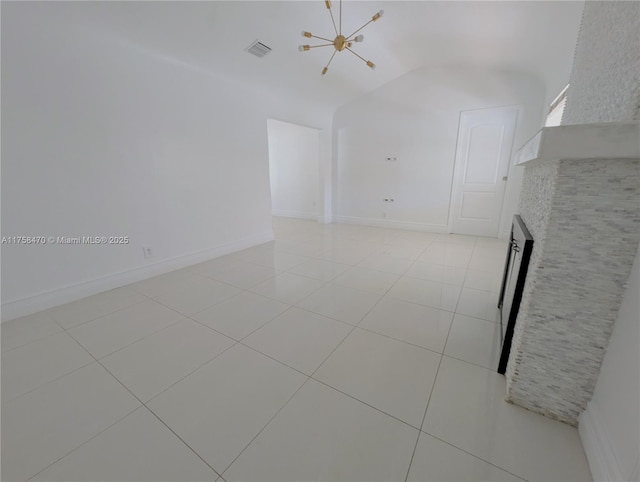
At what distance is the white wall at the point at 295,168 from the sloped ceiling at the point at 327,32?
1.96 meters

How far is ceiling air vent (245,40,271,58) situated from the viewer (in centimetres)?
284

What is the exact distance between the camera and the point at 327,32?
2.92 metres

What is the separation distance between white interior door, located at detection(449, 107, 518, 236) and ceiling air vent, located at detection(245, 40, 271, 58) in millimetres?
3345

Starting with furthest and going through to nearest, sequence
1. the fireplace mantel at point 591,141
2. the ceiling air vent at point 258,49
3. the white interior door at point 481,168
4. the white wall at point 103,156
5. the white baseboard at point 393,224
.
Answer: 1. the white baseboard at point 393,224
2. the white interior door at point 481,168
3. the ceiling air vent at point 258,49
4. the white wall at point 103,156
5. the fireplace mantel at point 591,141

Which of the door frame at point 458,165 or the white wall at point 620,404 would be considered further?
the door frame at point 458,165

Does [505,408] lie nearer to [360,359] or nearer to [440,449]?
[440,449]

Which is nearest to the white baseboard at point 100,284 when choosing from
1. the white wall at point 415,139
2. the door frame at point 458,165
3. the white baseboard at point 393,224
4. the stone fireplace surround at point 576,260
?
the white baseboard at point 393,224

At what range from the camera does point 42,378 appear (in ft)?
4.69

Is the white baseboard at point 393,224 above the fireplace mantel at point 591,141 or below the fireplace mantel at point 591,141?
below

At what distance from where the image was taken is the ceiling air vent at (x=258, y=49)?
9.31 ft

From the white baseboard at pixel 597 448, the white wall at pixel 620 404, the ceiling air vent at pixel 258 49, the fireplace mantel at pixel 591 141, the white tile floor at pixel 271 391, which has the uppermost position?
the ceiling air vent at pixel 258 49

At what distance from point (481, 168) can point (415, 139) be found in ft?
4.13

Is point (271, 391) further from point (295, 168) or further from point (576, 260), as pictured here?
point (295, 168)

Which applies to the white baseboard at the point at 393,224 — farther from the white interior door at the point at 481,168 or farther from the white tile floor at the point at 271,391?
the white tile floor at the point at 271,391
